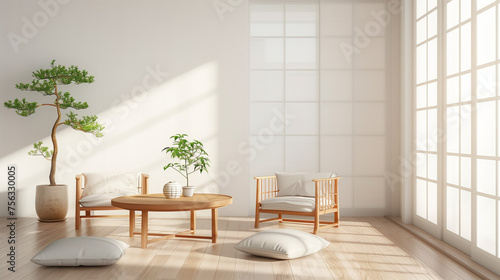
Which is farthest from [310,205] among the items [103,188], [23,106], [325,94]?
[23,106]

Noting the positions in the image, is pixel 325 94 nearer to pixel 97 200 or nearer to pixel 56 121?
pixel 97 200

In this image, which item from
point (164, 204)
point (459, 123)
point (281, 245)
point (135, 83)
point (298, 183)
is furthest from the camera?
point (135, 83)

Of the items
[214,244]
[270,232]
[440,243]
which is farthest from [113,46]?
[440,243]

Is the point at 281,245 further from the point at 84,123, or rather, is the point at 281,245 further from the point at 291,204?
the point at 84,123

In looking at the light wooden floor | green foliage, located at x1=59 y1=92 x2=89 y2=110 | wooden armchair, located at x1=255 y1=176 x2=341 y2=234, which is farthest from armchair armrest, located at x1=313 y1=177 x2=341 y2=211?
green foliage, located at x1=59 y1=92 x2=89 y2=110

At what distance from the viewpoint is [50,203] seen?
20.5 feet

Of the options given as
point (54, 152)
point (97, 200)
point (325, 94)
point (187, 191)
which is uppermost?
point (325, 94)

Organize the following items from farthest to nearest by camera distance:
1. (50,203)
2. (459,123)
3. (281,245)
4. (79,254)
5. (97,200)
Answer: (50,203), (97,200), (459,123), (281,245), (79,254)

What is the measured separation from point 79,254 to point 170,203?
101 cm

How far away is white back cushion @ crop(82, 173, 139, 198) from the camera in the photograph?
5.94 m

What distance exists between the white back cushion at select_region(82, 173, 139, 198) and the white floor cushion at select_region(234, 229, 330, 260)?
217 cm

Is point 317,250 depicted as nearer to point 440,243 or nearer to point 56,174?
point 440,243

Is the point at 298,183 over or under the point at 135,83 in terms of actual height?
under

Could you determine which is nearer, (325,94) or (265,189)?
(265,189)
